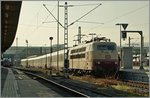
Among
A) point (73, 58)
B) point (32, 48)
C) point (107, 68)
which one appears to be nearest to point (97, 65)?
point (107, 68)

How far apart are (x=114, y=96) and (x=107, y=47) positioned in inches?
662

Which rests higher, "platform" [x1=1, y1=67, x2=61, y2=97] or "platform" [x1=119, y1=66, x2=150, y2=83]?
"platform" [x1=119, y1=66, x2=150, y2=83]

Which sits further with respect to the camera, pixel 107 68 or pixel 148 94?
pixel 107 68

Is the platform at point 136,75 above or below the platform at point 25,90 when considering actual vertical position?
above

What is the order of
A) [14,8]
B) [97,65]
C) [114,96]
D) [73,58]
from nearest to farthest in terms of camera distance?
[114,96]
[14,8]
[97,65]
[73,58]

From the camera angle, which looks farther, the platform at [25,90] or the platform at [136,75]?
the platform at [136,75]

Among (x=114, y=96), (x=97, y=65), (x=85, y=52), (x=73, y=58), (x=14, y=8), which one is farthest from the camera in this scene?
(x=73, y=58)

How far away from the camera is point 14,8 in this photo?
24.8 m

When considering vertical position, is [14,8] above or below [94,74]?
above

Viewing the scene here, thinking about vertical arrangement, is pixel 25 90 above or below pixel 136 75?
below

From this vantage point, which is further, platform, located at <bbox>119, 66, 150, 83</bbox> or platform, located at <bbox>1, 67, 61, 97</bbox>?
platform, located at <bbox>119, 66, 150, 83</bbox>

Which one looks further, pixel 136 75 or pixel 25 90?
pixel 136 75

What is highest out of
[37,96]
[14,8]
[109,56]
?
[14,8]

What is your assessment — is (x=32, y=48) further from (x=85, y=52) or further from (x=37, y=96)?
(x=37, y=96)
